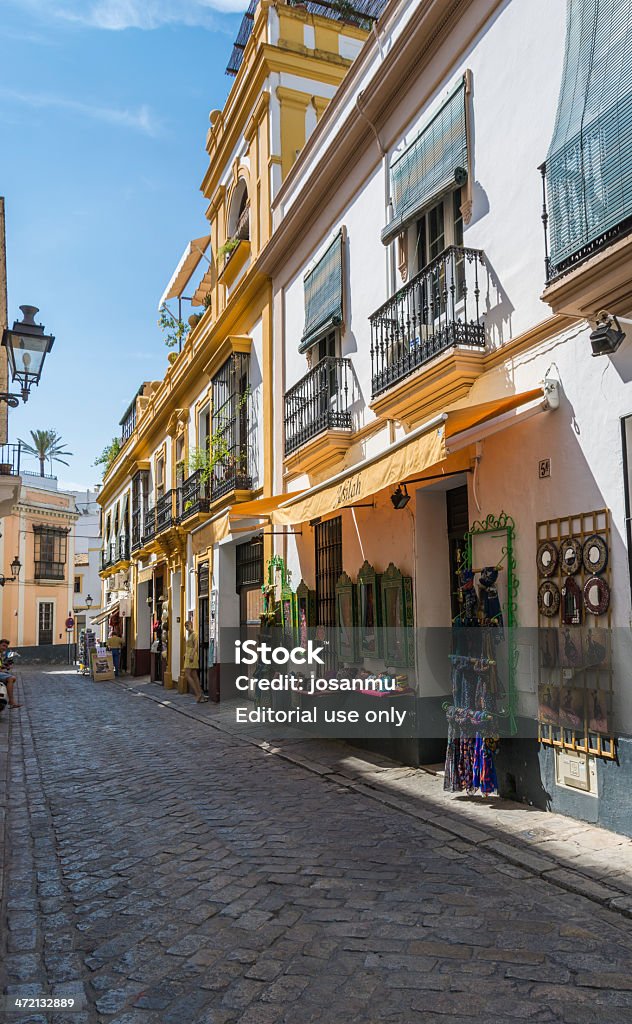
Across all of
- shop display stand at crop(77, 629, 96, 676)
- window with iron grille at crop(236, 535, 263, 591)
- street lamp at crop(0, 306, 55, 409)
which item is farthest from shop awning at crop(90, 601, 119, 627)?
street lamp at crop(0, 306, 55, 409)

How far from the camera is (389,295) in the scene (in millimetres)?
9484

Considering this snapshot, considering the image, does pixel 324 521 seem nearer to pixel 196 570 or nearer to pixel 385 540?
pixel 385 540

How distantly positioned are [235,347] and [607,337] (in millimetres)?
10465

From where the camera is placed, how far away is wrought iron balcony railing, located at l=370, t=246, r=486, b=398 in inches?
292

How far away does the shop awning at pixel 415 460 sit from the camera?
6.54m

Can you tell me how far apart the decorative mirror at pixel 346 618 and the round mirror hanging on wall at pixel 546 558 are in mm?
3961

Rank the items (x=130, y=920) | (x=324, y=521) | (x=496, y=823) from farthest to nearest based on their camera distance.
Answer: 1. (x=324, y=521)
2. (x=496, y=823)
3. (x=130, y=920)

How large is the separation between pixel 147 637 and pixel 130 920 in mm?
22145

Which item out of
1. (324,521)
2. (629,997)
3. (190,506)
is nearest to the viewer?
(629,997)

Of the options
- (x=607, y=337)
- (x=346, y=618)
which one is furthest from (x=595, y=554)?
(x=346, y=618)

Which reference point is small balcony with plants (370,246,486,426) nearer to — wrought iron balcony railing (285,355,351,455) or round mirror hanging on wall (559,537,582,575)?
wrought iron balcony railing (285,355,351,455)

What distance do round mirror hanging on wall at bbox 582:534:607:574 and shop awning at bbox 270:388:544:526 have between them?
1.23 m

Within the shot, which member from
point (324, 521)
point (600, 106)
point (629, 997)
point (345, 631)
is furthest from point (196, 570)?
point (629, 997)

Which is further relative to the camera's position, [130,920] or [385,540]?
[385,540]
